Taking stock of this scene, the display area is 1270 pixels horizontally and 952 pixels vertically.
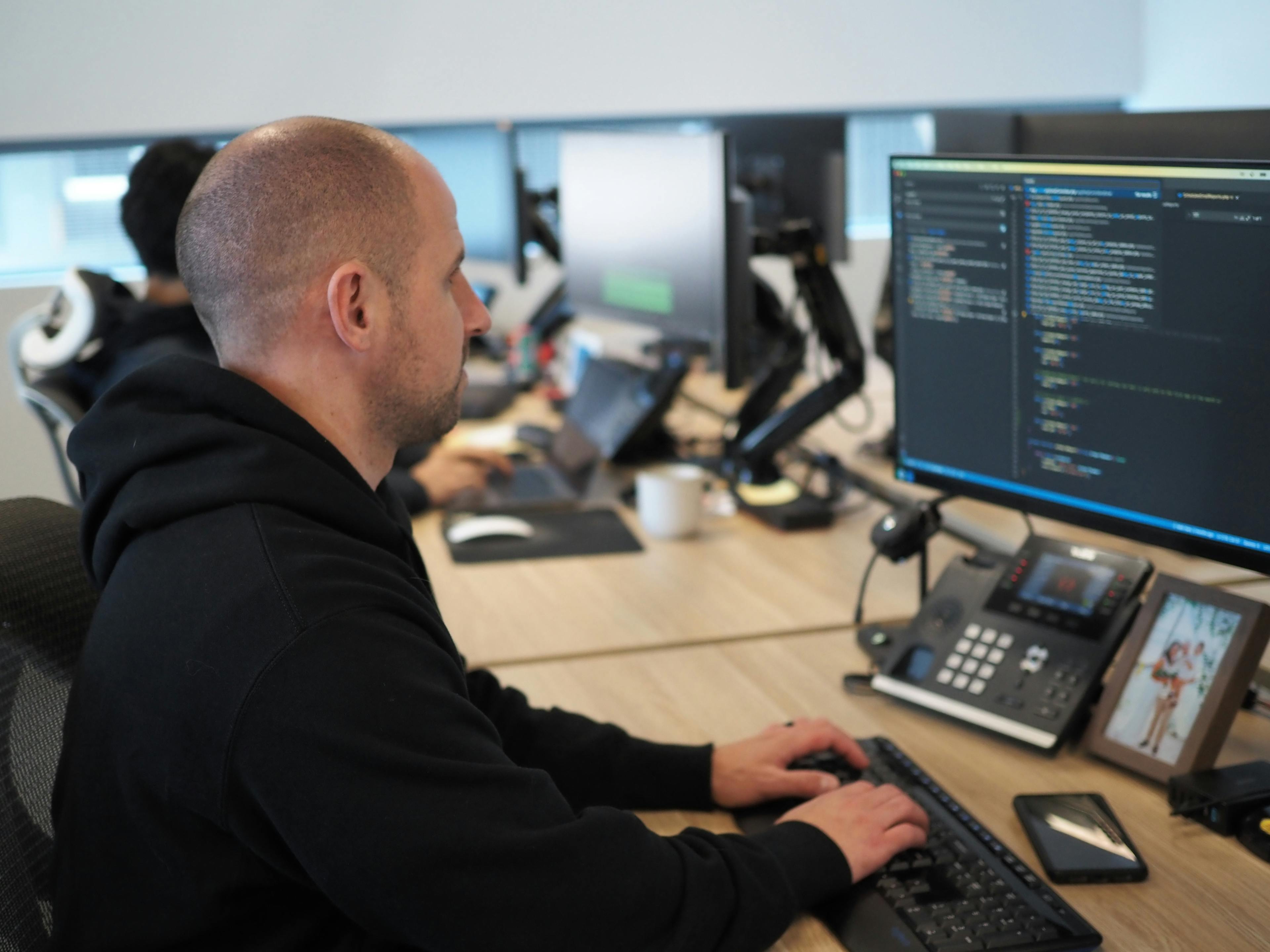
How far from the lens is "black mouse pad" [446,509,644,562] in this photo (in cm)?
194

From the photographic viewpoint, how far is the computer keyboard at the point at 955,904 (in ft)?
3.02

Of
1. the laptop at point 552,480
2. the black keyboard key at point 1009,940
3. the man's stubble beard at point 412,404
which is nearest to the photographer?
the black keyboard key at point 1009,940

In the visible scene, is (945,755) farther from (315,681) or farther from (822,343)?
(822,343)

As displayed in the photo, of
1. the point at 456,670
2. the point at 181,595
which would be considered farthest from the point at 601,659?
the point at 181,595

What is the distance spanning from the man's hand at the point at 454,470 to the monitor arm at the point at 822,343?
454 millimetres

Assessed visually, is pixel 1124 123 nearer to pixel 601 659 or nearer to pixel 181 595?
pixel 601 659

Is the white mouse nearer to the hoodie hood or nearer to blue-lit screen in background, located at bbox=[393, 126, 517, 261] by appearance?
the hoodie hood

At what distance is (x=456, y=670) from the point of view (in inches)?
35.4

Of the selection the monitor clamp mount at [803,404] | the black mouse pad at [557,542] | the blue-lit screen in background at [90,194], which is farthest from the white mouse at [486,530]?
the blue-lit screen in background at [90,194]

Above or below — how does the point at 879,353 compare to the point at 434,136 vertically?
below

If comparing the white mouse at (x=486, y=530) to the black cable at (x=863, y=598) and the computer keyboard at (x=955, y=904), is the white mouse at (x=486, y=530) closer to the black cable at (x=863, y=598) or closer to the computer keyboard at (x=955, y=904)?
the black cable at (x=863, y=598)

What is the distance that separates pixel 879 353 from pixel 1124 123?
1014 millimetres

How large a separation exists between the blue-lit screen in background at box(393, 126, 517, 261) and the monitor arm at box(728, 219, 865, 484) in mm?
1024

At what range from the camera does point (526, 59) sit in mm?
4133
